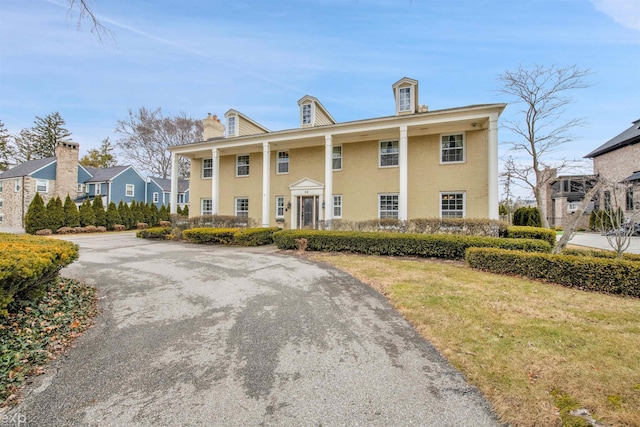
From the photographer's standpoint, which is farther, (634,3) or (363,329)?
(634,3)

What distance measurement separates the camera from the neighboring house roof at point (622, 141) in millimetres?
20234

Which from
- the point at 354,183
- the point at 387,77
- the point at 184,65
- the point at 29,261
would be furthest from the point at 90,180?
the point at 29,261

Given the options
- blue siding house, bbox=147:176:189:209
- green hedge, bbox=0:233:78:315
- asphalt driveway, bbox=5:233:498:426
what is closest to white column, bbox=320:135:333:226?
asphalt driveway, bbox=5:233:498:426

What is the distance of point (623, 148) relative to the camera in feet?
70.8

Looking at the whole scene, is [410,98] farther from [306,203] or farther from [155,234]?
[155,234]

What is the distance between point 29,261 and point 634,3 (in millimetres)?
10176

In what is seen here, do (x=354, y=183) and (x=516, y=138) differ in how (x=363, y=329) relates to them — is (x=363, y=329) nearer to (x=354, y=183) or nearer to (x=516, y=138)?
(x=354, y=183)

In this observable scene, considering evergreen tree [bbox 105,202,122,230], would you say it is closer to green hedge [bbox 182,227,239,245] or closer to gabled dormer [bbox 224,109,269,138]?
gabled dormer [bbox 224,109,269,138]

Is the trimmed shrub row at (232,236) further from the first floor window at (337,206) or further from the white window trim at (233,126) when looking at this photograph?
the white window trim at (233,126)

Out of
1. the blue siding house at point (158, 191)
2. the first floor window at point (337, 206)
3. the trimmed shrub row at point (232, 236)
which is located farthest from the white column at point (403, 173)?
the blue siding house at point (158, 191)

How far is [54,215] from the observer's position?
19.9 meters

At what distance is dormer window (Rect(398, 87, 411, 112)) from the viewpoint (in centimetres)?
1404

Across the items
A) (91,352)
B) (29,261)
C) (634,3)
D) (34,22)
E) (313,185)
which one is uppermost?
(634,3)

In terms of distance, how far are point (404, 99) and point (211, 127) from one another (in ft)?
42.2
